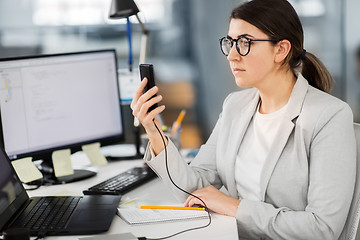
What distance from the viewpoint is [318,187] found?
1321 millimetres

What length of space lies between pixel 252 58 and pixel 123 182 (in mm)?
594

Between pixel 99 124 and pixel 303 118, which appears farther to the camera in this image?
pixel 99 124

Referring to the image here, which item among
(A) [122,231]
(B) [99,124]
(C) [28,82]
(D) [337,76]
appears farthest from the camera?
(D) [337,76]

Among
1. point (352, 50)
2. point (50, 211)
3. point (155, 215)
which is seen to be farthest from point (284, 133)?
point (352, 50)

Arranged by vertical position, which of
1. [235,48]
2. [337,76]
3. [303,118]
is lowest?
[337,76]

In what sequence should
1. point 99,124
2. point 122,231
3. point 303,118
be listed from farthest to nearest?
point 99,124 → point 303,118 → point 122,231

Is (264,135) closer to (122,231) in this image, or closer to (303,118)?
(303,118)

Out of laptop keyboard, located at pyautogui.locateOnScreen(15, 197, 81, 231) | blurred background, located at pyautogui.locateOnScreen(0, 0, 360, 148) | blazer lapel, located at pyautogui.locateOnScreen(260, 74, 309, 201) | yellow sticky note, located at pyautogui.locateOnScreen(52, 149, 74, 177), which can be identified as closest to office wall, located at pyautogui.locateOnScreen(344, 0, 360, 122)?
blurred background, located at pyautogui.locateOnScreen(0, 0, 360, 148)

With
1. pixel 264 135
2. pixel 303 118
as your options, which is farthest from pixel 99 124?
pixel 303 118

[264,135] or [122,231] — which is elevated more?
[264,135]

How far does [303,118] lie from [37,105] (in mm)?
894

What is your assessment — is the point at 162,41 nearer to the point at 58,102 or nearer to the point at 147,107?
the point at 58,102

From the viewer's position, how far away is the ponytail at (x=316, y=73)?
1.57 m

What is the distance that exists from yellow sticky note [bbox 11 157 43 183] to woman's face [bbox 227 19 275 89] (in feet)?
2.45
